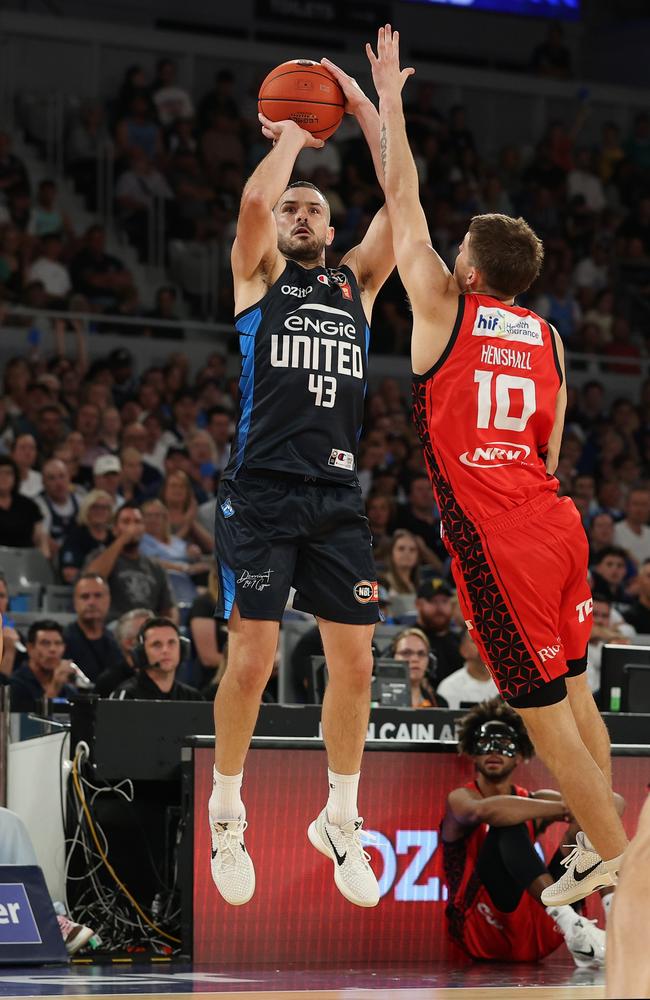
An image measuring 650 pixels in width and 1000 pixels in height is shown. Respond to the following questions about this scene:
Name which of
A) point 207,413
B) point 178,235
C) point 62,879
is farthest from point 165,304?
point 62,879

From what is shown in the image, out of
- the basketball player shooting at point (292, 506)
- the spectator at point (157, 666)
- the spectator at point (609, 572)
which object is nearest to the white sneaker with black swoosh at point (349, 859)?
the basketball player shooting at point (292, 506)

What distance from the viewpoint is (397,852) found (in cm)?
908

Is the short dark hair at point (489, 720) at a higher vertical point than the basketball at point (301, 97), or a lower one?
lower

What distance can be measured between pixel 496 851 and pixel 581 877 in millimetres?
2735

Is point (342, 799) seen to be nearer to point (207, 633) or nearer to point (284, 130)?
point (284, 130)

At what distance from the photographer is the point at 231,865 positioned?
266 inches

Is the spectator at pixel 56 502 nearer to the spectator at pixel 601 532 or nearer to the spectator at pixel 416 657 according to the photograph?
the spectator at pixel 416 657

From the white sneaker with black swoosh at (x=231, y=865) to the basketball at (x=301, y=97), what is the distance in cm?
315

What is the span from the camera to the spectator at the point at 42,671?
10.9m

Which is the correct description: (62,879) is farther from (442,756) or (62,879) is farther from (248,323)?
(248,323)

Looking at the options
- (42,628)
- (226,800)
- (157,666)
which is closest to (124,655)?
(42,628)

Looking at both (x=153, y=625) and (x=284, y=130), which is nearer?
(x=284, y=130)

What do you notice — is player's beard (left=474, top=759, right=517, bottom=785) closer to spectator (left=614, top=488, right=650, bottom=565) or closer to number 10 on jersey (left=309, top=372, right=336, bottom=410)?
number 10 on jersey (left=309, top=372, right=336, bottom=410)

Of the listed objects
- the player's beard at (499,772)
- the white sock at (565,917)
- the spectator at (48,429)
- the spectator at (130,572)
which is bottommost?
the white sock at (565,917)
